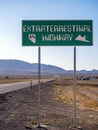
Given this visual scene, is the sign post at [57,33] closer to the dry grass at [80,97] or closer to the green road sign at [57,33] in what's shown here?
the green road sign at [57,33]

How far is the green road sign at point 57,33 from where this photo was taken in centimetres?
1330

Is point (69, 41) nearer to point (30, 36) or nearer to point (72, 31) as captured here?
point (72, 31)

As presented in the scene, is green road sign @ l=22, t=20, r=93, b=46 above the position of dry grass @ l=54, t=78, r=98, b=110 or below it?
above

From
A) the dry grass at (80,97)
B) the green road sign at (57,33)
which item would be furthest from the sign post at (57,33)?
the dry grass at (80,97)

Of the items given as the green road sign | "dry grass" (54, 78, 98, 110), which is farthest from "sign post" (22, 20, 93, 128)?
"dry grass" (54, 78, 98, 110)

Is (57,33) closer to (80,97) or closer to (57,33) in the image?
(57,33)

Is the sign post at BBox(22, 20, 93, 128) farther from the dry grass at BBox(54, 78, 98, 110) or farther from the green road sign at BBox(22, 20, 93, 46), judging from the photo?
the dry grass at BBox(54, 78, 98, 110)

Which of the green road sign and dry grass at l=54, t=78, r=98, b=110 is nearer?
the green road sign

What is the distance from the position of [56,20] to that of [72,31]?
665mm

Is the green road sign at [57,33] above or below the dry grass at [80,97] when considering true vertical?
above

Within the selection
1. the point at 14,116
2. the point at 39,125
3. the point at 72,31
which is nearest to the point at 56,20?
the point at 72,31

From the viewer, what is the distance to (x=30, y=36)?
13.3m

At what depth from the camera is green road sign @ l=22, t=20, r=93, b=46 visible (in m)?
13.3

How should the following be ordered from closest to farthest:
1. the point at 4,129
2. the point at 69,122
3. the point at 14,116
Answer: the point at 4,129 < the point at 69,122 < the point at 14,116
